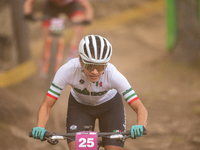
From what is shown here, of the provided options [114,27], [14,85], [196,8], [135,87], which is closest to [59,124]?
[14,85]

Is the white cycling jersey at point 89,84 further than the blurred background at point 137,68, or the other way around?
the blurred background at point 137,68

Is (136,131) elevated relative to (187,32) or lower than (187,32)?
lower

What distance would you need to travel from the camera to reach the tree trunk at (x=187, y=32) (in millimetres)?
9812

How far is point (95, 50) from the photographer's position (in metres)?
3.54

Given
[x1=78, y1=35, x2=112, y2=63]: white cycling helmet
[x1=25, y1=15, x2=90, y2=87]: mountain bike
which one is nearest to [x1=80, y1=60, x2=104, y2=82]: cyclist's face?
[x1=78, y1=35, x2=112, y2=63]: white cycling helmet

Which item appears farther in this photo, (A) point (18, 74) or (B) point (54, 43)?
(A) point (18, 74)

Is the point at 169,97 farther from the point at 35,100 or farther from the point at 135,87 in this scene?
the point at 35,100

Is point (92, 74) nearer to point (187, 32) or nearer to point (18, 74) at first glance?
point (18, 74)

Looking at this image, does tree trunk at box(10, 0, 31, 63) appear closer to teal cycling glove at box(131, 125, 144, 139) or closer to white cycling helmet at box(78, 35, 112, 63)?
white cycling helmet at box(78, 35, 112, 63)

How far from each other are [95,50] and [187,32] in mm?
7157

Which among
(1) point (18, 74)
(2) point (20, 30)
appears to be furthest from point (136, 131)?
(2) point (20, 30)

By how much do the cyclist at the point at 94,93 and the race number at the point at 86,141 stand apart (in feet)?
1.24

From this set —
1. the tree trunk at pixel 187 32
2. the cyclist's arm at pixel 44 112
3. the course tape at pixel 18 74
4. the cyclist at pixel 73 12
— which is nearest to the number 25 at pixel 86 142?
the cyclist's arm at pixel 44 112

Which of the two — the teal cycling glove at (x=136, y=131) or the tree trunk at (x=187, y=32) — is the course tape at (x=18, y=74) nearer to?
the tree trunk at (x=187, y=32)
